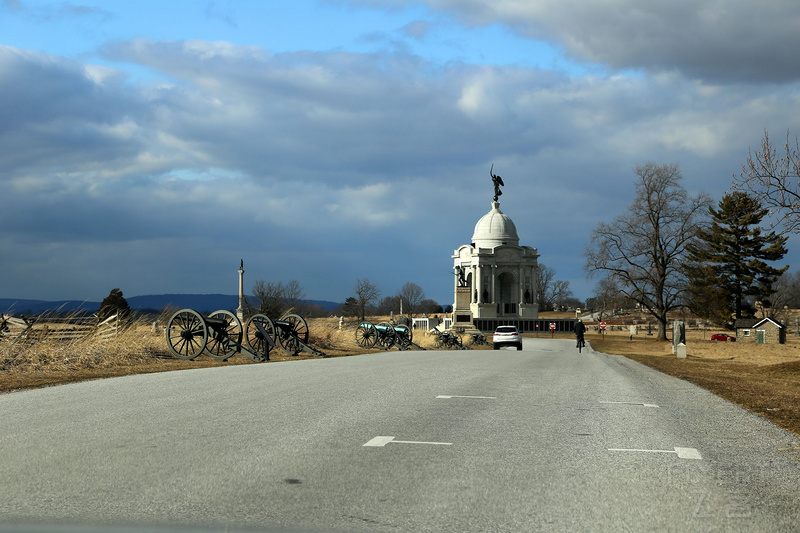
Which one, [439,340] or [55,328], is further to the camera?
[439,340]

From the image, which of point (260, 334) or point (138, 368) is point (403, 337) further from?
point (138, 368)

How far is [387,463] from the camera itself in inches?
262

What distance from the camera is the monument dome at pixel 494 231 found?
86.6 meters

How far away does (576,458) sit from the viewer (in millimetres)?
7086

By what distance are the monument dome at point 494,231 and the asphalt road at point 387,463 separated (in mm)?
74841

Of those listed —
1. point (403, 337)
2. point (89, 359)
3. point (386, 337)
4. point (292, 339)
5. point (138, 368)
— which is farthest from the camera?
point (403, 337)

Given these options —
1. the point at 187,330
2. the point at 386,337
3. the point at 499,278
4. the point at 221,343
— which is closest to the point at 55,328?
the point at 187,330

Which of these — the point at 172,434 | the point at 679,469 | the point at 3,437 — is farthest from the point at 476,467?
the point at 3,437

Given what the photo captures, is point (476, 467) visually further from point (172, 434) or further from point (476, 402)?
point (476, 402)

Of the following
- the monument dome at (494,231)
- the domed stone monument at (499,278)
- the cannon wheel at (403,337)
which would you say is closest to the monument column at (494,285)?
the domed stone monument at (499,278)

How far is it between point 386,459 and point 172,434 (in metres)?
2.44

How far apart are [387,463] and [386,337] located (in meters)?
33.5

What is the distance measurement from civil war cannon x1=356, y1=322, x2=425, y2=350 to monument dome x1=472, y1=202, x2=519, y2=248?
147ft

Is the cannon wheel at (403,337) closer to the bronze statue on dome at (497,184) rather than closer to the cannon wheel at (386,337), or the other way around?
the cannon wheel at (386,337)
